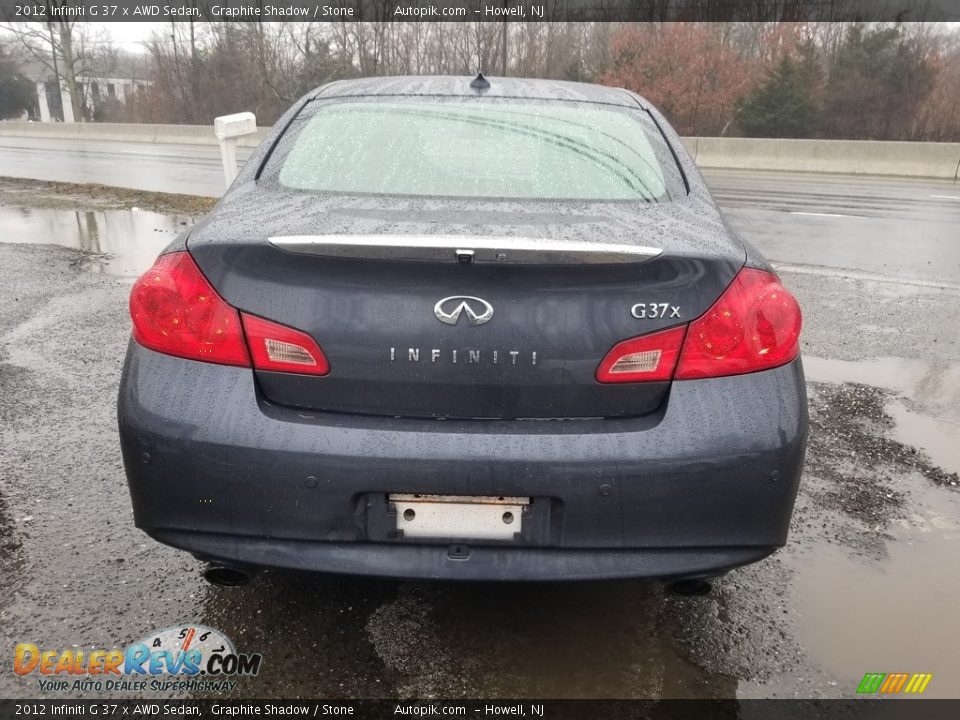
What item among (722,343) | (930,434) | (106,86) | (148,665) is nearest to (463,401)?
(722,343)

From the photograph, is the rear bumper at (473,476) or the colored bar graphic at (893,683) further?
the colored bar graphic at (893,683)

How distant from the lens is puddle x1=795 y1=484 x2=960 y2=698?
2.35m

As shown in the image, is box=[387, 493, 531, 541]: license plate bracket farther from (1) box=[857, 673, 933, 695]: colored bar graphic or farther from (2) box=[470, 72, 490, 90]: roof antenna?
(2) box=[470, 72, 490, 90]: roof antenna

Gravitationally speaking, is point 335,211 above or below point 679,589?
above

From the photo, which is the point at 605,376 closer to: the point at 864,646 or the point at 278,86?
the point at 864,646

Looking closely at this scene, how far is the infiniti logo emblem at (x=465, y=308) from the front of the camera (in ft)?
6.39

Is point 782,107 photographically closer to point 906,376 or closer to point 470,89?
point 906,376

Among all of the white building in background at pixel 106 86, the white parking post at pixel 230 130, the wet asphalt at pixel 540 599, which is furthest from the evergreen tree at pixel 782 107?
the white building in background at pixel 106 86

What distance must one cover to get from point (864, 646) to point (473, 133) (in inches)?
84.2

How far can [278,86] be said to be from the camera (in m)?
38.1

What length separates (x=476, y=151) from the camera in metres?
2.75

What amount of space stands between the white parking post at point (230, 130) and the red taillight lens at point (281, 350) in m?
6.56

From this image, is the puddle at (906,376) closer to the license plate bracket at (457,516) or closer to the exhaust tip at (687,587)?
the exhaust tip at (687,587)

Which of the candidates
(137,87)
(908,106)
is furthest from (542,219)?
(137,87)
